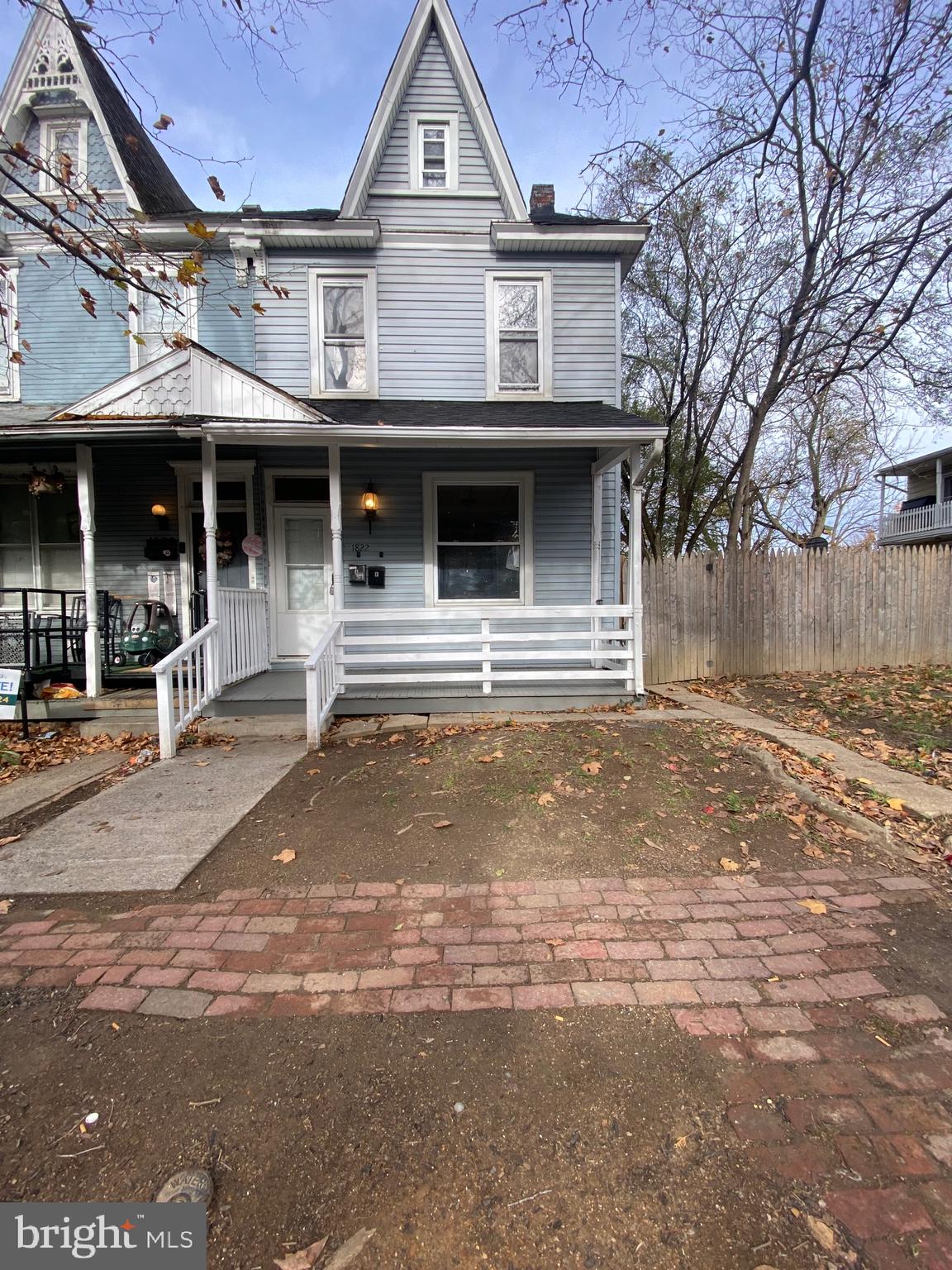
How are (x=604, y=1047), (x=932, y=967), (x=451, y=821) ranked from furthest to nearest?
(x=451, y=821)
(x=932, y=967)
(x=604, y=1047)

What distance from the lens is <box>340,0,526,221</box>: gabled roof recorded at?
26.0 ft

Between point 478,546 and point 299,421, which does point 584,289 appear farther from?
point 299,421

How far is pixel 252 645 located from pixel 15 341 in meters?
6.20

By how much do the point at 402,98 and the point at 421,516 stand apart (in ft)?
19.8

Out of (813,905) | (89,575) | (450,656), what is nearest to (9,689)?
(89,575)

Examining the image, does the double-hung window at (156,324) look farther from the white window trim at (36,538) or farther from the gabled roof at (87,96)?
the white window trim at (36,538)

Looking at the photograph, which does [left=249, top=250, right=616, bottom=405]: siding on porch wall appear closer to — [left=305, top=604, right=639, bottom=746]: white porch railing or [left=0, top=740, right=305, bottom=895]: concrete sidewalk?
[left=305, top=604, right=639, bottom=746]: white porch railing

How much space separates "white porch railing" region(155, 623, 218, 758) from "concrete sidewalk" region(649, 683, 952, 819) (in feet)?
17.7

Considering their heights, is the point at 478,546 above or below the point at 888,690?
above

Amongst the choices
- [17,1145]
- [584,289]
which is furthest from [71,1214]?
[584,289]

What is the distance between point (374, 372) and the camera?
8.19 metres

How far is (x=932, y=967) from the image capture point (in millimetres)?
2293

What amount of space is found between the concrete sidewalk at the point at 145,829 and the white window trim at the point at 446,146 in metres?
8.36

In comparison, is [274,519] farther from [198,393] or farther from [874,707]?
[874,707]
